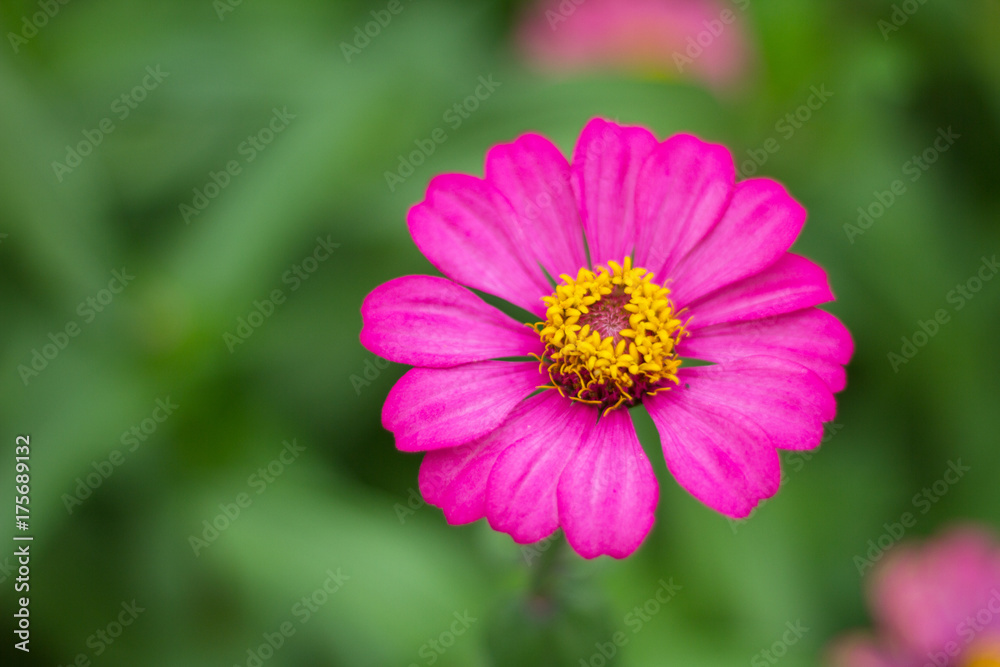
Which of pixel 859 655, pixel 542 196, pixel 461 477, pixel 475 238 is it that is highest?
pixel 542 196

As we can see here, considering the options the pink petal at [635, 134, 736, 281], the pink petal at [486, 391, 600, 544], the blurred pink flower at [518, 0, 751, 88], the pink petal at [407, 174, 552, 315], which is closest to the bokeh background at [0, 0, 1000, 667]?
the blurred pink flower at [518, 0, 751, 88]

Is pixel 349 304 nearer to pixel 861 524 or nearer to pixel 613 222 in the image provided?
pixel 613 222

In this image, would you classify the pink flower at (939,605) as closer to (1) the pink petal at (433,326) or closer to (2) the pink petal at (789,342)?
(2) the pink petal at (789,342)

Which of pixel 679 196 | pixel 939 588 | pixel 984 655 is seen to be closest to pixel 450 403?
pixel 679 196

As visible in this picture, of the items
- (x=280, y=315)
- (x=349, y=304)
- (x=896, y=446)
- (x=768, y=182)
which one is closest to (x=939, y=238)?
(x=896, y=446)

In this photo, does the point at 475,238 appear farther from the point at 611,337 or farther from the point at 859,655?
the point at 859,655

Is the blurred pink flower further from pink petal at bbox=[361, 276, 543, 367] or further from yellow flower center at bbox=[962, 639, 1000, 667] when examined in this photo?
A: yellow flower center at bbox=[962, 639, 1000, 667]
